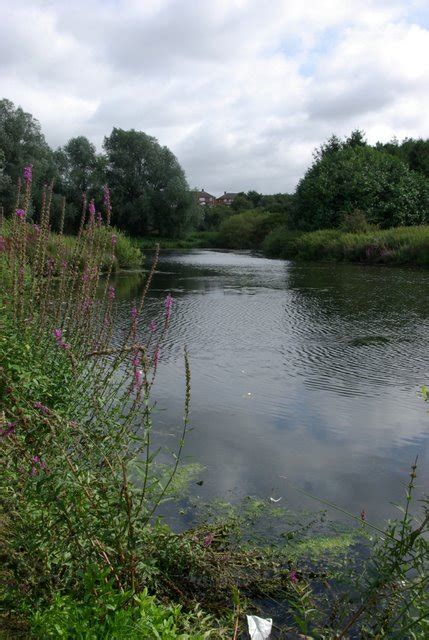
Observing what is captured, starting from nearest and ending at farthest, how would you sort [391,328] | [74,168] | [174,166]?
[391,328]
[74,168]
[174,166]

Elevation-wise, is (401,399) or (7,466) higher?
(7,466)

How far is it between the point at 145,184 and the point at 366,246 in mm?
30174

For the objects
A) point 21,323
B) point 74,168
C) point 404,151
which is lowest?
point 21,323

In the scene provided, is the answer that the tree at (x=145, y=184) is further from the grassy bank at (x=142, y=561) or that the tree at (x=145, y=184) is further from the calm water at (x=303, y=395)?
the grassy bank at (x=142, y=561)

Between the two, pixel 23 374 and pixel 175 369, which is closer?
pixel 23 374

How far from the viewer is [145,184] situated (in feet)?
179

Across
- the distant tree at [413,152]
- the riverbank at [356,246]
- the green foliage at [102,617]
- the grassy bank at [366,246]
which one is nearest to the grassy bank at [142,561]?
the green foliage at [102,617]

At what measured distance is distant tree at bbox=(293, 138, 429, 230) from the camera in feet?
116

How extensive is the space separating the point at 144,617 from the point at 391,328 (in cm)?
1034

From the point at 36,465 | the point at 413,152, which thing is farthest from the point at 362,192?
the point at 36,465

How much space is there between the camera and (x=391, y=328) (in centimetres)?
1182

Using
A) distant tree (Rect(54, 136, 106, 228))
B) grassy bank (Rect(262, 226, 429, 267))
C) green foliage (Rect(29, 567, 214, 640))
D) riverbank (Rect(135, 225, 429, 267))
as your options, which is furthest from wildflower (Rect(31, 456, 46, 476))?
distant tree (Rect(54, 136, 106, 228))

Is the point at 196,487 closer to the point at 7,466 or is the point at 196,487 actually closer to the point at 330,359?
the point at 7,466

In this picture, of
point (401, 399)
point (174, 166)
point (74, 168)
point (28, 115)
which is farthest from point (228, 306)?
point (174, 166)
